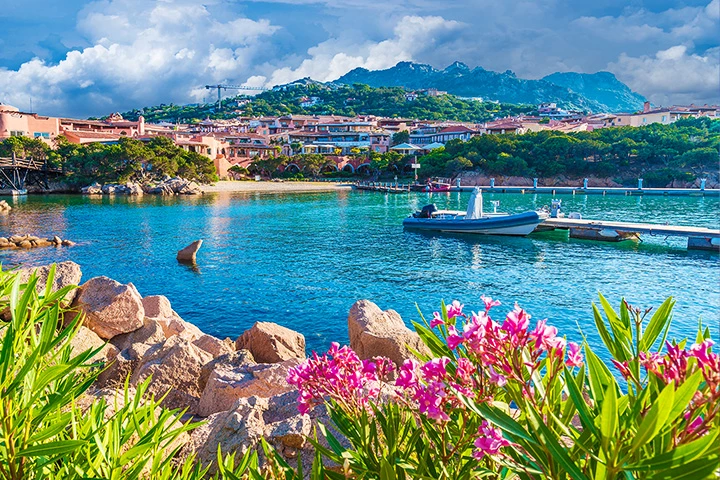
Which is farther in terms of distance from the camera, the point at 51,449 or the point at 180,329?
the point at 180,329

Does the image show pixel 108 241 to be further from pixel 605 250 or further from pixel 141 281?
pixel 605 250

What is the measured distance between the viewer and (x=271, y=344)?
340 inches

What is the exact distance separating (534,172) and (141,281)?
170ft

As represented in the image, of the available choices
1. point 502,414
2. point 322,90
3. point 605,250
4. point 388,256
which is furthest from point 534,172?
point 322,90

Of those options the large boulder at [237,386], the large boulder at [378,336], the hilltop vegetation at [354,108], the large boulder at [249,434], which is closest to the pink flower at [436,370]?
the large boulder at [249,434]

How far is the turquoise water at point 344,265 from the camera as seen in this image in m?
13.5

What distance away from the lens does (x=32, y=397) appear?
5.62 ft

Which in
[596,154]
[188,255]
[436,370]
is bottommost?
[188,255]

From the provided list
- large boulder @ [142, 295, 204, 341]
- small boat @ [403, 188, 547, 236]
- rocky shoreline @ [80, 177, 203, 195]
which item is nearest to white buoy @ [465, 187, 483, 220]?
small boat @ [403, 188, 547, 236]

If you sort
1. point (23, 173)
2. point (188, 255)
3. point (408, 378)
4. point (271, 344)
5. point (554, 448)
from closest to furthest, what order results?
point (554, 448), point (408, 378), point (271, 344), point (188, 255), point (23, 173)

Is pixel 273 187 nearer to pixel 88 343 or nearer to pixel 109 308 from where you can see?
pixel 109 308

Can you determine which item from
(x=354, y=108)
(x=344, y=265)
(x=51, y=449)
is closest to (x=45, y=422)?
(x=51, y=449)

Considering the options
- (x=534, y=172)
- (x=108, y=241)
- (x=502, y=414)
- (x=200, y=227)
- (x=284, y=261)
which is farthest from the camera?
(x=534, y=172)

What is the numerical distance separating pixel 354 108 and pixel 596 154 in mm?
82700
